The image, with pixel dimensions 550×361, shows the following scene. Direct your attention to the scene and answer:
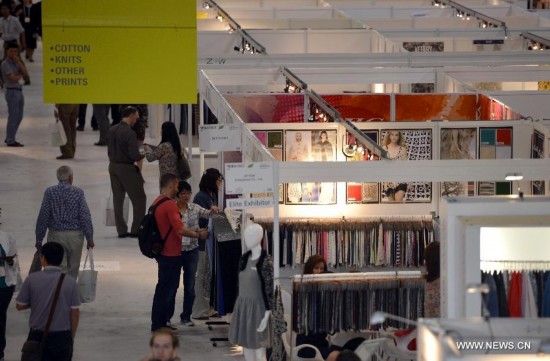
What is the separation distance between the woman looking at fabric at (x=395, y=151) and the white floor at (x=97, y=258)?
1.80 metres

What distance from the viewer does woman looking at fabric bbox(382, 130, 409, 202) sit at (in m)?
11.9

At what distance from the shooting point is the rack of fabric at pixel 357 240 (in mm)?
11477

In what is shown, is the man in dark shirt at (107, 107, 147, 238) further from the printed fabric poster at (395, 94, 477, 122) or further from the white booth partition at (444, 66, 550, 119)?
the white booth partition at (444, 66, 550, 119)

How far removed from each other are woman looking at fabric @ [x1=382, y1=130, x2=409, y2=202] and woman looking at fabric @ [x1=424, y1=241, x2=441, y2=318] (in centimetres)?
220

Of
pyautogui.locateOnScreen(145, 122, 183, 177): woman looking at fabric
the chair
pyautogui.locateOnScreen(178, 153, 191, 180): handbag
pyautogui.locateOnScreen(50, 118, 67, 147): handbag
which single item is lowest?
the chair

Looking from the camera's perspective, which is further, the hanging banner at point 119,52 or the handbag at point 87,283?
the handbag at point 87,283

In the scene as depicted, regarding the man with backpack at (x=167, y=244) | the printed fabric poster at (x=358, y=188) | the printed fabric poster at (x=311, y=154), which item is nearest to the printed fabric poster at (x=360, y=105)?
the printed fabric poster at (x=358, y=188)

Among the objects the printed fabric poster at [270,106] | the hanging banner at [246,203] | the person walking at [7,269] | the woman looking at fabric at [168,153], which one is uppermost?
the printed fabric poster at [270,106]

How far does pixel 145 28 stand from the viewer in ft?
32.4

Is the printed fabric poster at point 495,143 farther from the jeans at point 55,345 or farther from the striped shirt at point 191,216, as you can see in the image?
the jeans at point 55,345

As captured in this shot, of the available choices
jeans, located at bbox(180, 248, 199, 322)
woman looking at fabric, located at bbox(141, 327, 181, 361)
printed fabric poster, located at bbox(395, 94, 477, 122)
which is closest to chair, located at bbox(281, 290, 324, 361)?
jeans, located at bbox(180, 248, 199, 322)

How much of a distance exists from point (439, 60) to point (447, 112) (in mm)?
2215

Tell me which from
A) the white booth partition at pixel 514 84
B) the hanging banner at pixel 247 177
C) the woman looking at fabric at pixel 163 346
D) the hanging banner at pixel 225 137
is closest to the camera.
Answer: the woman looking at fabric at pixel 163 346

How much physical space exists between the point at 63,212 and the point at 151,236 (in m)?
0.86
